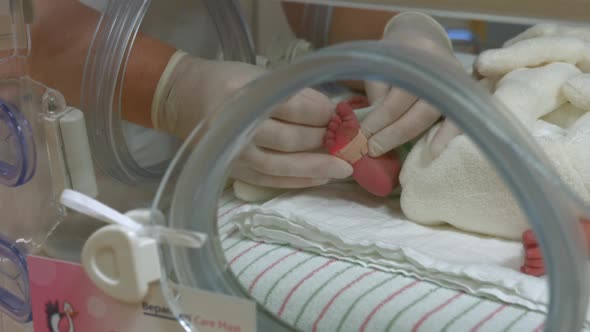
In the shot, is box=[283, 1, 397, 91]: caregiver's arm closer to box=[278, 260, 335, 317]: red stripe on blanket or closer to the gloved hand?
the gloved hand

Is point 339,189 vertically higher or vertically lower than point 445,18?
lower

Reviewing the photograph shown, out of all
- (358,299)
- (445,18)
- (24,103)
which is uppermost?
(445,18)

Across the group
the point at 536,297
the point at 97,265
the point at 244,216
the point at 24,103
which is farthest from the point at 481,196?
the point at 24,103

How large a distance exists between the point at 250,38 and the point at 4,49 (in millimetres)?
269

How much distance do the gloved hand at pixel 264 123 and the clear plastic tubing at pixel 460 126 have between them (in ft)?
0.37

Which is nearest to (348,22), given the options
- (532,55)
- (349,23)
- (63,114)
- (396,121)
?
(349,23)

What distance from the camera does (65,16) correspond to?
689 mm

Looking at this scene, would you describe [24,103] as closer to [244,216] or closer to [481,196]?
[244,216]

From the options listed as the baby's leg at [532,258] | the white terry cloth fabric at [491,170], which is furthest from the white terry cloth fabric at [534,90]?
the baby's leg at [532,258]

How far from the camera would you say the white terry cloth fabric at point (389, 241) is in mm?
592

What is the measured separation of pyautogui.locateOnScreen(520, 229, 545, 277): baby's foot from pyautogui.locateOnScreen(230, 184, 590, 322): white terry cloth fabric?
0.5 inches

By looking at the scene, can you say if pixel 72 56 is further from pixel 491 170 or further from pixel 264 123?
pixel 491 170

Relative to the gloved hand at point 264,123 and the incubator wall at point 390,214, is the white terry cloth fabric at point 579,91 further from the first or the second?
the gloved hand at point 264,123

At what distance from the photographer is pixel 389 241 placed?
2.19 feet
